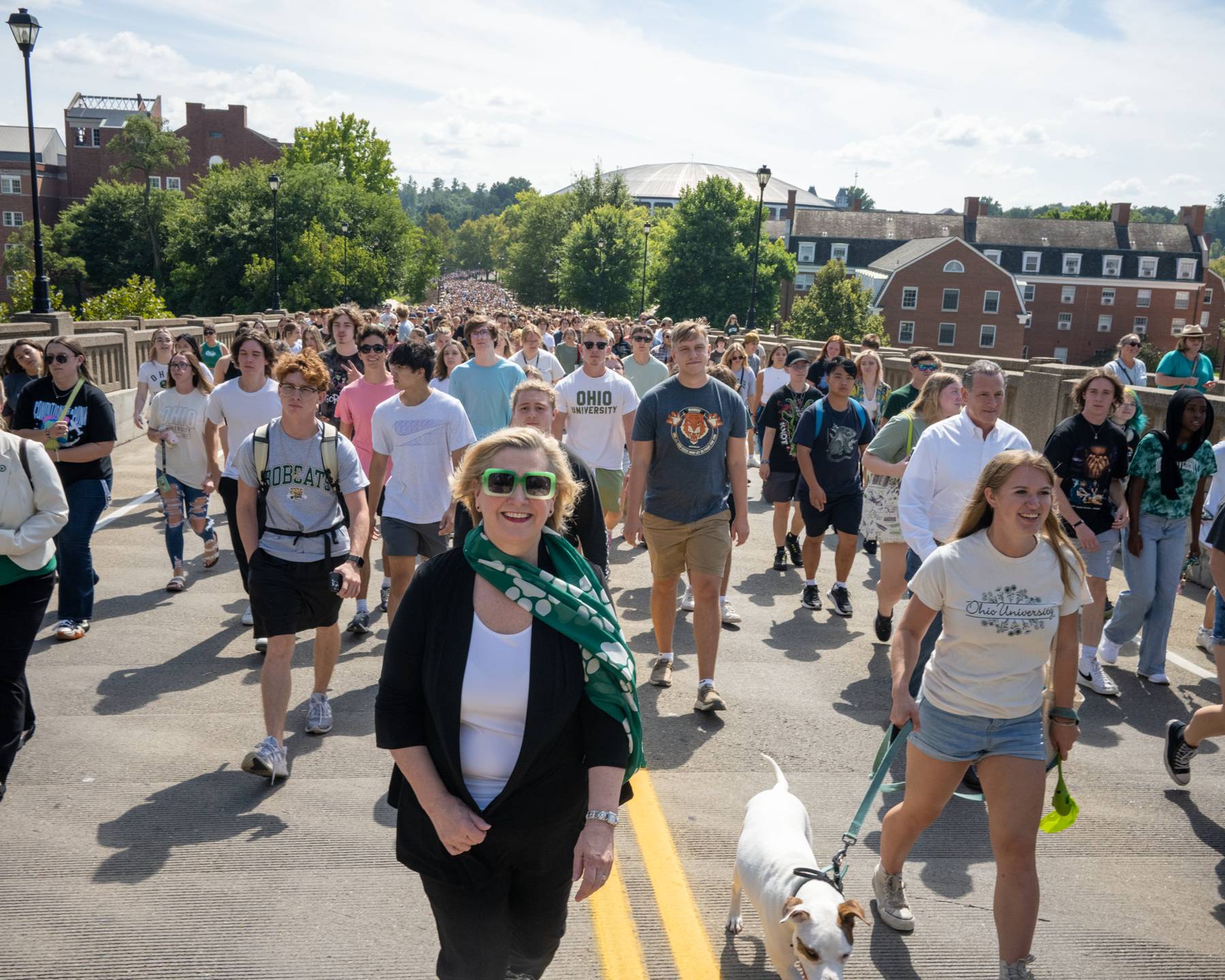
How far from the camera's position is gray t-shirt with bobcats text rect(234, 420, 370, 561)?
17.6 feet

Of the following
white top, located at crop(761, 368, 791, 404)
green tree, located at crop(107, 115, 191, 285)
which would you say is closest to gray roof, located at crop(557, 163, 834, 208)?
green tree, located at crop(107, 115, 191, 285)

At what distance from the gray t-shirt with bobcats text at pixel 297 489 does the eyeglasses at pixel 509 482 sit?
9.54 ft

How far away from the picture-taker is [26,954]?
3615 millimetres

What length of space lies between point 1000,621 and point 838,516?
510 centimetres

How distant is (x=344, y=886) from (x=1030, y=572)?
9.38 ft

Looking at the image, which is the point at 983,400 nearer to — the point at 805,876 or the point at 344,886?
the point at 805,876

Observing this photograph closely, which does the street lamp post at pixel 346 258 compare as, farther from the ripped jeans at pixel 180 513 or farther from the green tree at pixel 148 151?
the ripped jeans at pixel 180 513

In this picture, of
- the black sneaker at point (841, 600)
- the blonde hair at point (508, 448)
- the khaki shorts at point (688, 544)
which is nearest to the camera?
the blonde hair at point (508, 448)

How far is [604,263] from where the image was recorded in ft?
268

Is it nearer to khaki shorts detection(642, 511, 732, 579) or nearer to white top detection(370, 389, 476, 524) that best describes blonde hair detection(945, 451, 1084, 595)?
khaki shorts detection(642, 511, 732, 579)

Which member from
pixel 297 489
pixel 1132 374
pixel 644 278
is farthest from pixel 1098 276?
pixel 297 489

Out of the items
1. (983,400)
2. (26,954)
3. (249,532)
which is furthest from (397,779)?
(983,400)

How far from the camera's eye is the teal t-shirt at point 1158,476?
22.2 ft

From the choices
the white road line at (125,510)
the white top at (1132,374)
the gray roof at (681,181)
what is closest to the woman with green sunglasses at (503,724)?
the white road line at (125,510)
